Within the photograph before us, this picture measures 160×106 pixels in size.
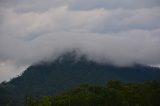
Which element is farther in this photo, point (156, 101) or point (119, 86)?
point (119, 86)

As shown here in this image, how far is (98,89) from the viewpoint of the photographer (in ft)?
578

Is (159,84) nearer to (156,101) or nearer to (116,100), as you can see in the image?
(156,101)

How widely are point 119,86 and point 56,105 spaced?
32.1 m

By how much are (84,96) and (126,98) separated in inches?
599

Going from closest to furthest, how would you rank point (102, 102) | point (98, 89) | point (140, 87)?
point (102, 102) → point (140, 87) → point (98, 89)

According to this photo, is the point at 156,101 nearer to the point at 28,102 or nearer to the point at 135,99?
the point at 135,99

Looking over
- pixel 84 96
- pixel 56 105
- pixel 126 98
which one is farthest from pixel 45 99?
pixel 126 98

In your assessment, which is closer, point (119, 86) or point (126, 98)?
point (126, 98)

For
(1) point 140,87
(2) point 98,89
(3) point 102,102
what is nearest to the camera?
(3) point 102,102

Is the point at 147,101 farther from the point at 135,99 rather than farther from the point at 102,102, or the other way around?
the point at 102,102

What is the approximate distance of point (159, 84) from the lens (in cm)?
16562

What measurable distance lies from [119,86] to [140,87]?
1097cm

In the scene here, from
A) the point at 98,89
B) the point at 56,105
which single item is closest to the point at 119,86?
the point at 98,89

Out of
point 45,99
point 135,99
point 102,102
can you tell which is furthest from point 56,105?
point 135,99
